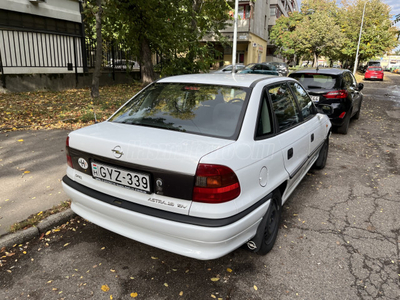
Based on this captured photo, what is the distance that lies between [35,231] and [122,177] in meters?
1.51

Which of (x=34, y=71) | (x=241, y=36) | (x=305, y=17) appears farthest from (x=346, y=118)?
(x=305, y=17)

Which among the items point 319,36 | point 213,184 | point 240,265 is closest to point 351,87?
point 240,265

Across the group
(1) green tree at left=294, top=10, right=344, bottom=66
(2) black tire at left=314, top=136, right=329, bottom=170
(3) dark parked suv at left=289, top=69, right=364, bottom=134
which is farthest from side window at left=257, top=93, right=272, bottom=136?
(1) green tree at left=294, top=10, right=344, bottom=66

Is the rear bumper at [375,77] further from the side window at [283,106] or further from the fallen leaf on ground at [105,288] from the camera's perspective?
the fallen leaf on ground at [105,288]

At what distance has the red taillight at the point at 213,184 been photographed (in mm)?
2201

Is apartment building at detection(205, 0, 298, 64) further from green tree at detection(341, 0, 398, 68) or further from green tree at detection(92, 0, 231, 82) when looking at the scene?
green tree at detection(92, 0, 231, 82)

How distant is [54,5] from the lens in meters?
13.7

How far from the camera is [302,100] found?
13.8 ft

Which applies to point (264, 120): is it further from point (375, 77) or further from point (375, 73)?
point (375, 73)

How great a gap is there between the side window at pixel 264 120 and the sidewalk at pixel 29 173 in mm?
2652

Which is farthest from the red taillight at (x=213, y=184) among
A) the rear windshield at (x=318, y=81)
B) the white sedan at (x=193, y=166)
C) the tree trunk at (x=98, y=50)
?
the tree trunk at (x=98, y=50)

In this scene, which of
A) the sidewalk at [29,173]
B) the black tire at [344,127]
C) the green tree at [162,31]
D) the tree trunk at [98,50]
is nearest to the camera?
the sidewalk at [29,173]

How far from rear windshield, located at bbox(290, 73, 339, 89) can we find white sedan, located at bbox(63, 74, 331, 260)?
15.4ft

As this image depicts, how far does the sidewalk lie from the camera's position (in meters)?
3.69
